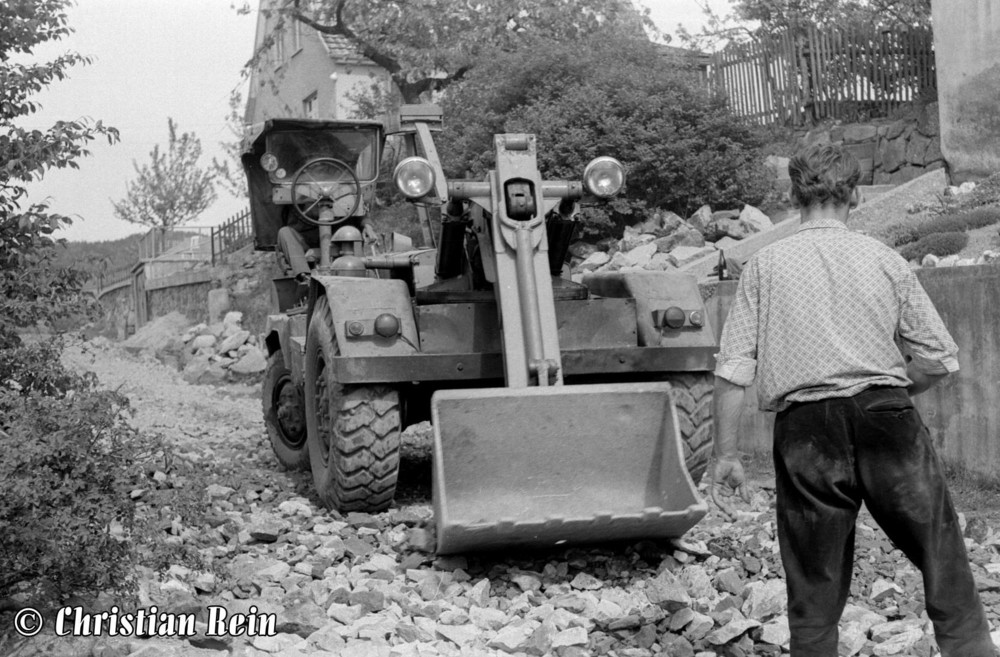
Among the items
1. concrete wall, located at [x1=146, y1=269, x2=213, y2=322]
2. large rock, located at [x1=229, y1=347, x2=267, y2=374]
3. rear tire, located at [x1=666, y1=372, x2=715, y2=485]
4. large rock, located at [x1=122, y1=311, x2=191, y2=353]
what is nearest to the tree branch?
concrete wall, located at [x1=146, y1=269, x2=213, y2=322]

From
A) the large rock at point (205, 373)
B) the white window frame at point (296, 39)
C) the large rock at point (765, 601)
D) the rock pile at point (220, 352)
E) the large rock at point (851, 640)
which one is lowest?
the large rock at point (851, 640)

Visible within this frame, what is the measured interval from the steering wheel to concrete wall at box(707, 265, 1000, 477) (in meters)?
3.86

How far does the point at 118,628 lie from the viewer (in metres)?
4.53

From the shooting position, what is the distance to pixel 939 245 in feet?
29.9

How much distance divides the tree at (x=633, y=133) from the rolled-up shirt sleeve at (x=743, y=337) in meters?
11.2

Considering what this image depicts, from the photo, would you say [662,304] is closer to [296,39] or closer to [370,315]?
[370,315]

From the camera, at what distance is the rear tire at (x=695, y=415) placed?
21.7 ft

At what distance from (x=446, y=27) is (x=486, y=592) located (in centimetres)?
1780

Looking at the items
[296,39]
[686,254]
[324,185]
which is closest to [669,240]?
[686,254]

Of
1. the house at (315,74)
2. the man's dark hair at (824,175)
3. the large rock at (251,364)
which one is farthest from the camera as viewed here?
the house at (315,74)

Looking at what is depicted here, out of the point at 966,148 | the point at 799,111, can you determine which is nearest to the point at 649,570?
the point at 966,148

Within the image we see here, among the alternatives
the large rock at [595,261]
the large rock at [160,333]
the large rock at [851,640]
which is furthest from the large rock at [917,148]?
the large rock at [160,333]

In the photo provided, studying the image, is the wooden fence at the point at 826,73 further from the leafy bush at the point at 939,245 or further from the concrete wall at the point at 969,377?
the concrete wall at the point at 969,377

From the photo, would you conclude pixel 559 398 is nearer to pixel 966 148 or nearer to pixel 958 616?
pixel 958 616
